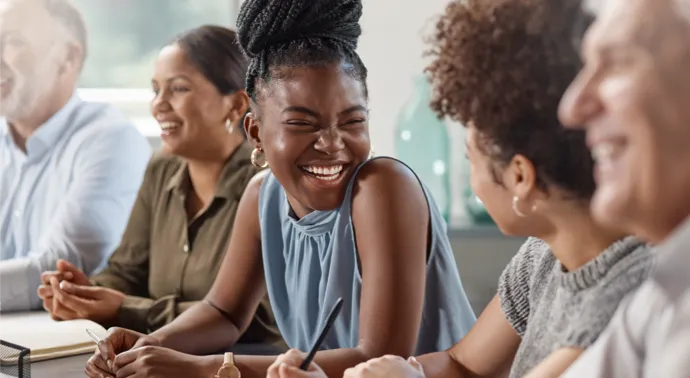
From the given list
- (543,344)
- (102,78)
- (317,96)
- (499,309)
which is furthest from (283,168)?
(102,78)

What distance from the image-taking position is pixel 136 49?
7.59 ft

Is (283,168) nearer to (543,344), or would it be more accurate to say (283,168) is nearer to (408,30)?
(543,344)

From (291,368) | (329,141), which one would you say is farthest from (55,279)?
(291,368)

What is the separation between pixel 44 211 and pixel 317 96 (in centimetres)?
100

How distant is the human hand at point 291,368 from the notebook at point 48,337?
423 millimetres

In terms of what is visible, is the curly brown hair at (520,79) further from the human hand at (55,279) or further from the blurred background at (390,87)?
the blurred background at (390,87)

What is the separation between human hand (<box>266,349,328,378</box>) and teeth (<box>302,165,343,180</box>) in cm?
25

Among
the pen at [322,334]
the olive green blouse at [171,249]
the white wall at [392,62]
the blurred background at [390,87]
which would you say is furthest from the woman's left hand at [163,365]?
the white wall at [392,62]

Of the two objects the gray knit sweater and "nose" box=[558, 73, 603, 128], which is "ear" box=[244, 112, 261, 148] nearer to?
the gray knit sweater

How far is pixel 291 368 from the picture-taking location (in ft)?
2.29

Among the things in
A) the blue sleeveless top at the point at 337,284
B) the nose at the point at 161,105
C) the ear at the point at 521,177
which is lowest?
the blue sleeveless top at the point at 337,284

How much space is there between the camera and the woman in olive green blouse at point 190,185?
54.7 inches

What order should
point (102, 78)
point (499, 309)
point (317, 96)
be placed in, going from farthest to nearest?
1. point (102, 78)
2. point (317, 96)
3. point (499, 309)

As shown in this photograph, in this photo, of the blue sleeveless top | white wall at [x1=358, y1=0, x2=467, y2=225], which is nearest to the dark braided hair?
the blue sleeveless top
